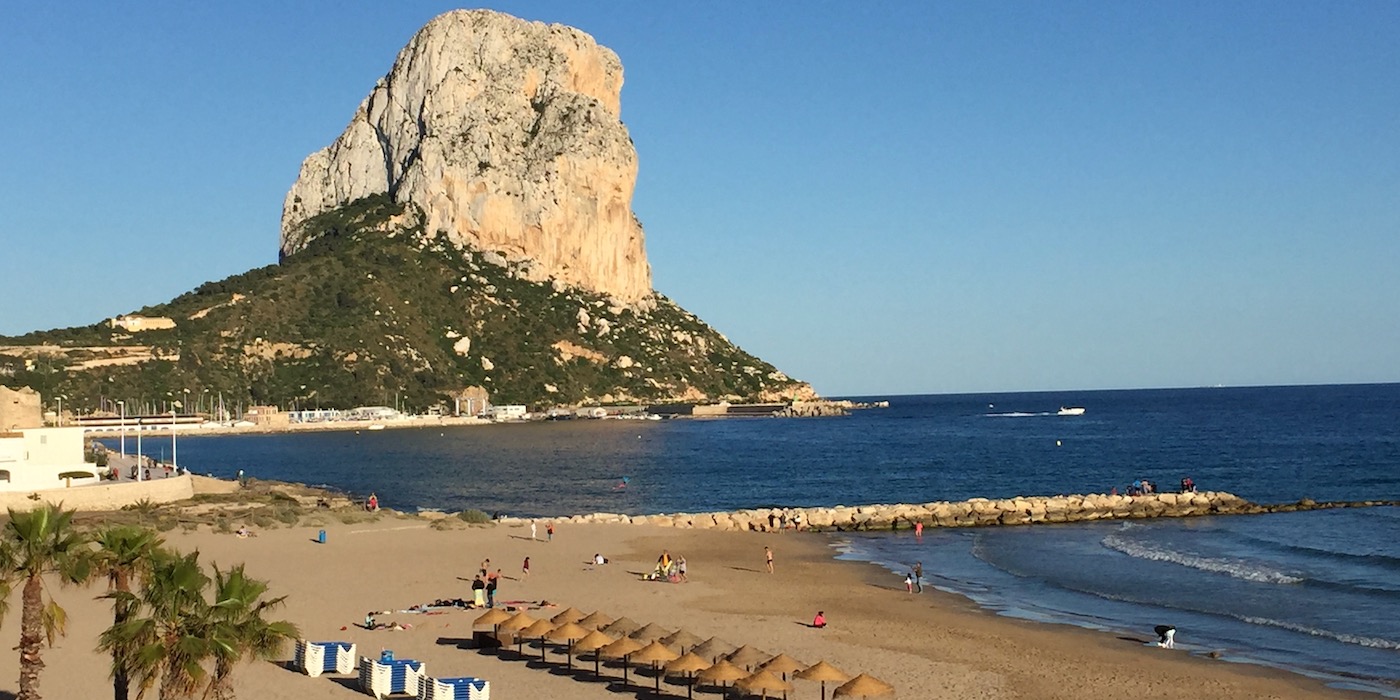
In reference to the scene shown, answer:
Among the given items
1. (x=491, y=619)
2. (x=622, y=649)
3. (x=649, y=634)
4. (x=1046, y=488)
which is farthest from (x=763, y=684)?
(x=1046, y=488)

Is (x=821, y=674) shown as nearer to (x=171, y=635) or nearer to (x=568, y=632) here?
(x=568, y=632)

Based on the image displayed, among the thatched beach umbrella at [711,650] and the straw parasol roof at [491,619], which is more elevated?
the straw parasol roof at [491,619]

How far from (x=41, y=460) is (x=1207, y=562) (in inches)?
1947

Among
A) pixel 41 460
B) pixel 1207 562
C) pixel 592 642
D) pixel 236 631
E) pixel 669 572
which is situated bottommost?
pixel 1207 562

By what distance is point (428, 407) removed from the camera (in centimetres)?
18212

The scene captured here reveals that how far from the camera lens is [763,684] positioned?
2272 cm

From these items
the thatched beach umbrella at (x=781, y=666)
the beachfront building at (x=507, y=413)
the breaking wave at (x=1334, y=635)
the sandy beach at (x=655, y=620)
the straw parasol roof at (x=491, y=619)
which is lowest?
the breaking wave at (x=1334, y=635)

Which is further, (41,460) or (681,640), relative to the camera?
(41,460)

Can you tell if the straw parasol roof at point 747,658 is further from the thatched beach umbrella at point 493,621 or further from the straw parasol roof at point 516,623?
the thatched beach umbrella at point 493,621

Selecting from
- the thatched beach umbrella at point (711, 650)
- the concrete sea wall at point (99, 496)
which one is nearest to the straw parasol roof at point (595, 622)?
the thatched beach umbrella at point (711, 650)

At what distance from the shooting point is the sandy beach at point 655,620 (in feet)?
82.6

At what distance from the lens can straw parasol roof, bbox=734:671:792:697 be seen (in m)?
22.7

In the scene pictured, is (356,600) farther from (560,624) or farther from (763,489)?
(763,489)

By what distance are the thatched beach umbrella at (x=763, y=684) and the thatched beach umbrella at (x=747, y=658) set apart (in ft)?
3.19
